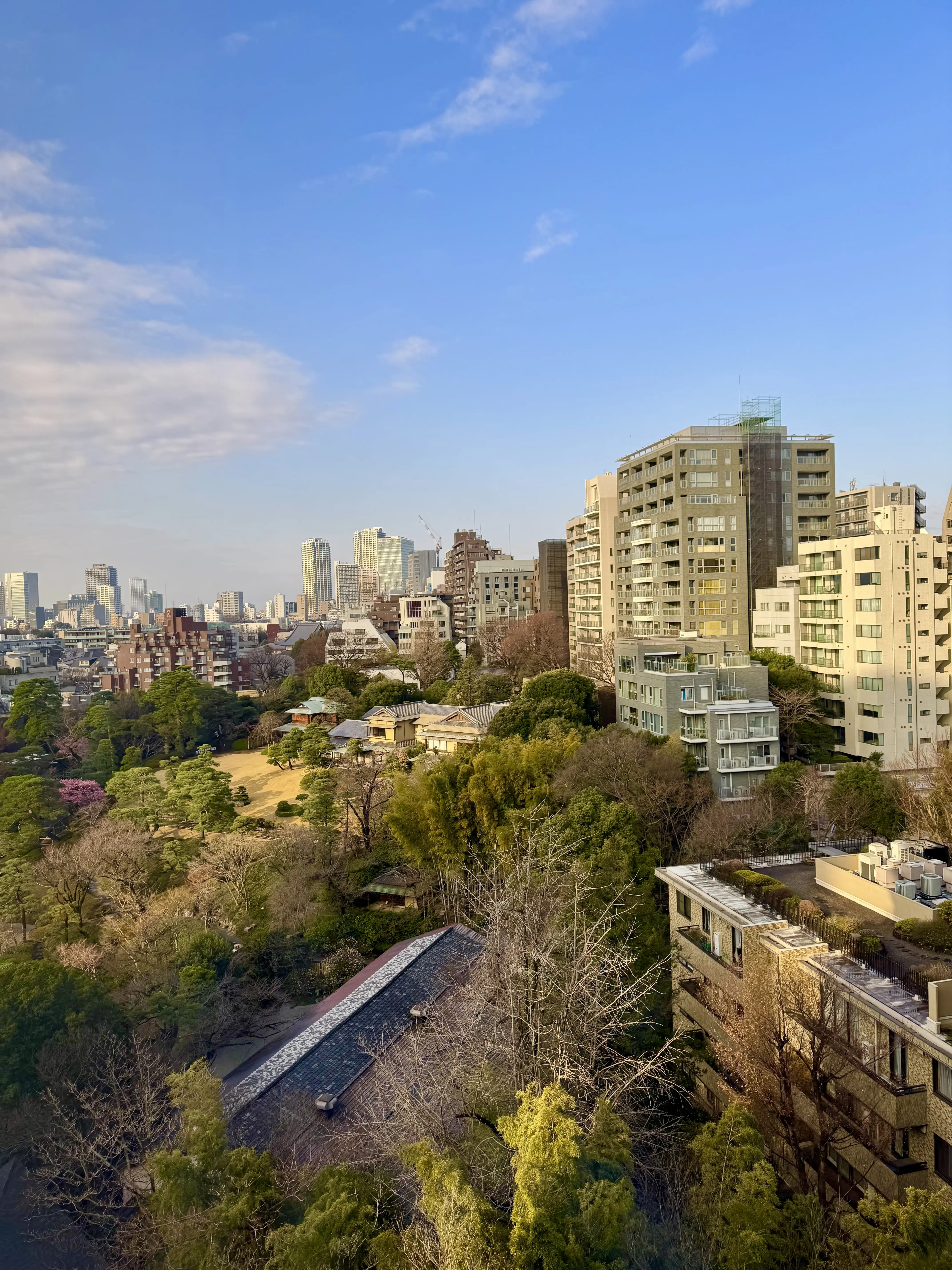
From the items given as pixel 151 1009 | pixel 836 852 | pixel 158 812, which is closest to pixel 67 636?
pixel 158 812

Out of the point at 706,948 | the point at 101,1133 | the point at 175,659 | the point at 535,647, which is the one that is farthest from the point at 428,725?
the point at 175,659

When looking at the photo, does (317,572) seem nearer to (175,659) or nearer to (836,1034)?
(175,659)

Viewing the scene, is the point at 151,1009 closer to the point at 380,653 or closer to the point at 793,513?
the point at 793,513

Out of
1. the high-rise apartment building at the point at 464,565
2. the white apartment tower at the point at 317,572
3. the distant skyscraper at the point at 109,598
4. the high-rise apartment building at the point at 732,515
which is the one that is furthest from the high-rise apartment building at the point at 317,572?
the high-rise apartment building at the point at 732,515

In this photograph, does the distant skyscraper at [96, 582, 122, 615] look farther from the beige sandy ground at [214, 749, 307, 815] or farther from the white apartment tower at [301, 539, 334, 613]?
the beige sandy ground at [214, 749, 307, 815]

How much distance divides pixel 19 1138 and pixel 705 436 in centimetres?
3103

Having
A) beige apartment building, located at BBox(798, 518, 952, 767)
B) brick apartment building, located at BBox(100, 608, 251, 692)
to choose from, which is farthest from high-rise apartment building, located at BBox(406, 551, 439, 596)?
beige apartment building, located at BBox(798, 518, 952, 767)

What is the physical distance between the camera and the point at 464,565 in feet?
229

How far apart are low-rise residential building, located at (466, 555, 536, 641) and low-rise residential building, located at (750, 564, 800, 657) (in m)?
34.1

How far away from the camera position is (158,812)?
25578 mm

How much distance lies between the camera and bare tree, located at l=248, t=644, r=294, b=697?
5347cm

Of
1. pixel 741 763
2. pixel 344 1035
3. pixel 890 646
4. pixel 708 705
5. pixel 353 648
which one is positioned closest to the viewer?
pixel 344 1035

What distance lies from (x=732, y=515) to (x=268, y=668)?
37271 mm

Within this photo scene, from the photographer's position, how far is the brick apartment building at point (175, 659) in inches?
2149
